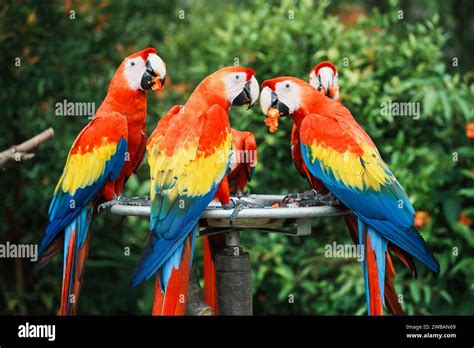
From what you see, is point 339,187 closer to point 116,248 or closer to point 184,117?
point 184,117

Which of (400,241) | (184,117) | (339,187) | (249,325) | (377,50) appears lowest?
(249,325)

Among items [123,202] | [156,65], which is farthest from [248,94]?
[123,202]

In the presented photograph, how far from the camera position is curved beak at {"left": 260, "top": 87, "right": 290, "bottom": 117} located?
9.10 ft

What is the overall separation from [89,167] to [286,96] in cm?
86

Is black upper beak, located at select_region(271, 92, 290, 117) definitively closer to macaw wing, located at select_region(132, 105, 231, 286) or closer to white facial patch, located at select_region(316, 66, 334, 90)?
macaw wing, located at select_region(132, 105, 231, 286)

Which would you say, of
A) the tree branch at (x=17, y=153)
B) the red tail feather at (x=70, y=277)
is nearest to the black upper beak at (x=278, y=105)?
the red tail feather at (x=70, y=277)

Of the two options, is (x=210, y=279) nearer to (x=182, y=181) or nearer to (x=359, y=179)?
(x=182, y=181)

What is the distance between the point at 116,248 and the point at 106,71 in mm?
1213

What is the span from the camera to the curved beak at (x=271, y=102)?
2773 mm

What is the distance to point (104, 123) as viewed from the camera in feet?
9.42

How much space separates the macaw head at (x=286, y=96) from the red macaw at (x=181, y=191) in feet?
0.44

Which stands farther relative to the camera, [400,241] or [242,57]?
[242,57]

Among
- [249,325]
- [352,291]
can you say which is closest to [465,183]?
[352,291]

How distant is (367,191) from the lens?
2652mm
